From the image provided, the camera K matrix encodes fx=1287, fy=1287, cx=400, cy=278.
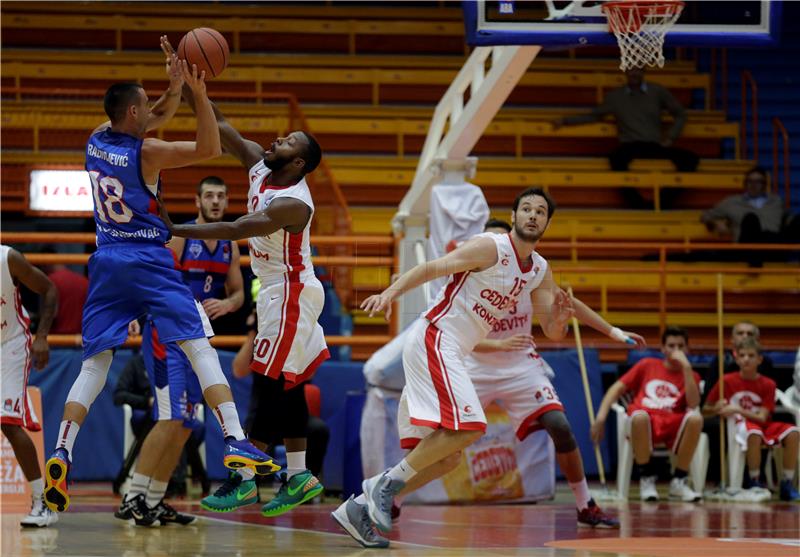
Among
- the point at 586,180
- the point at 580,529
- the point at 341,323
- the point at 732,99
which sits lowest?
the point at 580,529

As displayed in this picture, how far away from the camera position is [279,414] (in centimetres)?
778

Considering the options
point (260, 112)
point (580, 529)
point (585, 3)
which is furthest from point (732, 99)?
point (580, 529)

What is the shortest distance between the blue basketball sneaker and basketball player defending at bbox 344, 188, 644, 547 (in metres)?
0.71

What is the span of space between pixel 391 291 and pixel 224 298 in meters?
2.41

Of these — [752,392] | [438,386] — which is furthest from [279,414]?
[752,392]

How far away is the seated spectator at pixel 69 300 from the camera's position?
12133 mm

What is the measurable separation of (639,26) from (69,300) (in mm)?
6174

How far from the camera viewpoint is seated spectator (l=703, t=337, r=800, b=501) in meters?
11.1

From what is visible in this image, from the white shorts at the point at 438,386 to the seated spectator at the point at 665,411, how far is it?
3.54m

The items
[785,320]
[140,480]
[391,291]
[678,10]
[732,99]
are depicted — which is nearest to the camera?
[391,291]

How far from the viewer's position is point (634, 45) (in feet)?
28.3

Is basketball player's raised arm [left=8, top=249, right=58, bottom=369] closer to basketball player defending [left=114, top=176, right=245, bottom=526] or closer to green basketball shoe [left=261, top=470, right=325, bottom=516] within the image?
basketball player defending [left=114, top=176, right=245, bottom=526]

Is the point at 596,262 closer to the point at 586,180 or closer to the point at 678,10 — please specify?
the point at 586,180

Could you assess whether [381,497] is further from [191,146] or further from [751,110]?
[751,110]
